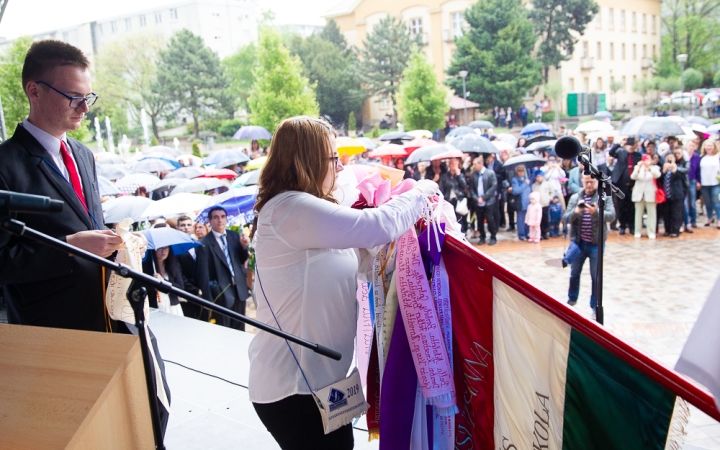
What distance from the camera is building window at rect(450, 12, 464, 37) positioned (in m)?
50.5

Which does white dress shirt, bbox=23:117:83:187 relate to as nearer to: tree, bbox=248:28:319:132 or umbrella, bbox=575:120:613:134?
umbrella, bbox=575:120:613:134

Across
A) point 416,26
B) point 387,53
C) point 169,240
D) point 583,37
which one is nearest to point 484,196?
point 169,240

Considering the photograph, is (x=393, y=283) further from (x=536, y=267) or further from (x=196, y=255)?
(x=536, y=267)

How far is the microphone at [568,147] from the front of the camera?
339 centimetres

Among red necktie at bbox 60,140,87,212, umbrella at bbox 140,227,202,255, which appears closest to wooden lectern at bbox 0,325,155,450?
red necktie at bbox 60,140,87,212

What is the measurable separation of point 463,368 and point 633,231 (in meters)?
11.5

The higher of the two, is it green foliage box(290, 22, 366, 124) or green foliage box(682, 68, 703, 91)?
green foliage box(290, 22, 366, 124)

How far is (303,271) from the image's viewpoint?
1997 millimetres

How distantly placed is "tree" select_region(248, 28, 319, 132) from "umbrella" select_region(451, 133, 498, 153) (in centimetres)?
1805

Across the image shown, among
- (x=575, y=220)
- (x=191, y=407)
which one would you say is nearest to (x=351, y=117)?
(x=575, y=220)

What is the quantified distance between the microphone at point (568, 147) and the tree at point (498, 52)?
41118 mm

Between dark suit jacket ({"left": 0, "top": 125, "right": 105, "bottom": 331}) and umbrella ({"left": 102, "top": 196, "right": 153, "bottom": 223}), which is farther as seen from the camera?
umbrella ({"left": 102, "top": 196, "right": 153, "bottom": 223})

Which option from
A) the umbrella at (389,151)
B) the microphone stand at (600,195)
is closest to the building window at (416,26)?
the umbrella at (389,151)

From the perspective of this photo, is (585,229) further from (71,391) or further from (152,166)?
(152,166)
